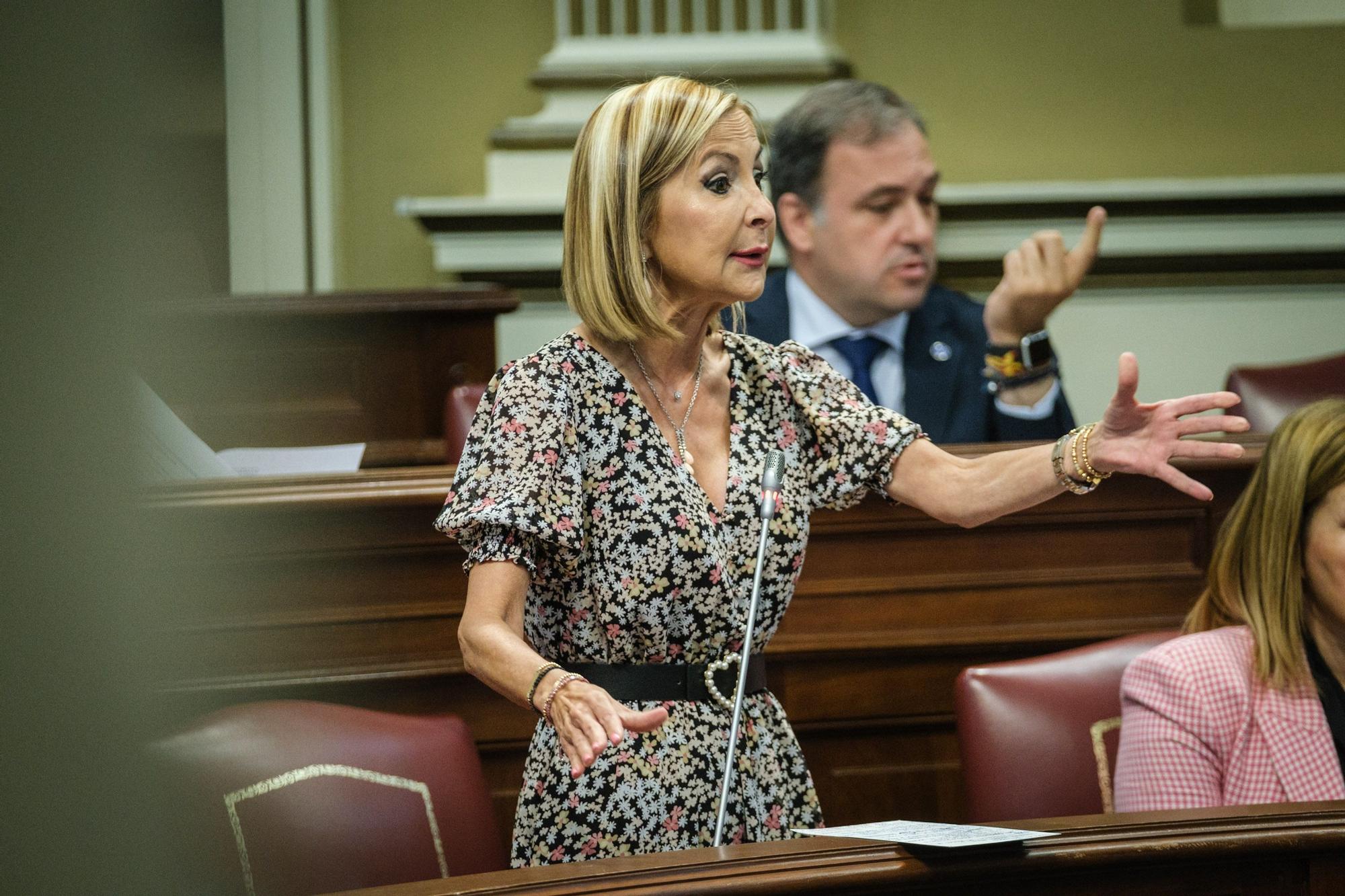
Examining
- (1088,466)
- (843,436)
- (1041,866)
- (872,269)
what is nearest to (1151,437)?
(1088,466)

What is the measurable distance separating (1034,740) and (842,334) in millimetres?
1266

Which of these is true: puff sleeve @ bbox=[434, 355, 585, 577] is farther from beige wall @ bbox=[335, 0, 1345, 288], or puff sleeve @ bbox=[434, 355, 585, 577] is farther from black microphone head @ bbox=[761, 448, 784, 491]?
beige wall @ bbox=[335, 0, 1345, 288]

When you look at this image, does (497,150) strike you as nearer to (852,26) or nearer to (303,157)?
(303,157)

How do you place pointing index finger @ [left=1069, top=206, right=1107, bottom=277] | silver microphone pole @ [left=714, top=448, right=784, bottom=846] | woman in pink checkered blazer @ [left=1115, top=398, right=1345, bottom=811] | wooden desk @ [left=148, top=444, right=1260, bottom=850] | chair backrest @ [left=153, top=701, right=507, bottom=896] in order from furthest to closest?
pointing index finger @ [left=1069, top=206, right=1107, bottom=277] → wooden desk @ [left=148, top=444, right=1260, bottom=850] → woman in pink checkered blazer @ [left=1115, top=398, right=1345, bottom=811] → chair backrest @ [left=153, top=701, right=507, bottom=896] → silver microphone pole @ [left=714, top=448, right=784, bottom=846]

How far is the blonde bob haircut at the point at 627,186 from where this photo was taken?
129 centimetres

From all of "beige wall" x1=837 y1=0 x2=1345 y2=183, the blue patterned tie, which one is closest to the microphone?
the blue patterned tie

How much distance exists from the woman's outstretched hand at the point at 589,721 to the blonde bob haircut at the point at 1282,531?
2.79ft

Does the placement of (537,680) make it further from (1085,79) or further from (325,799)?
(1085,79)

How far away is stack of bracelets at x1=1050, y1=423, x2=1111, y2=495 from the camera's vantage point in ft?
4.17

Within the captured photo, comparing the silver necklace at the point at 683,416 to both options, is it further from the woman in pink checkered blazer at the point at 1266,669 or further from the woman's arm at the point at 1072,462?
the woman in pink checkered blazer at the point at 1266,669

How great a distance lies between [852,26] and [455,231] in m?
1.22

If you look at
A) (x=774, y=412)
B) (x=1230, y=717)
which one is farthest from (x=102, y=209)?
(x=1230, y=717)

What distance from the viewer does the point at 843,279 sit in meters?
2.74

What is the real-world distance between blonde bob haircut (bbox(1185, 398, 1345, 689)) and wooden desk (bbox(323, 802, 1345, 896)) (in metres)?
0.44
